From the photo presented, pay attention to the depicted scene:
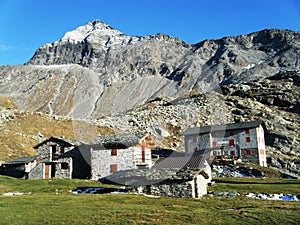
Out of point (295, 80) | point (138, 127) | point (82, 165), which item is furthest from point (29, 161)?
point (295, 80)

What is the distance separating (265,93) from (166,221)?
416ft

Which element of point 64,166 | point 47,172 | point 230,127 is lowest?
point 47,172

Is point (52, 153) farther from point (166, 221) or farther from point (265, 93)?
point (265, 93)

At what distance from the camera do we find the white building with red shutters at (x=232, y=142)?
75250mm

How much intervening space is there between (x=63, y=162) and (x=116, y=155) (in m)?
→ 10.2

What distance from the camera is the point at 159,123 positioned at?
103 meters

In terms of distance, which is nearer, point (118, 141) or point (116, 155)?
point (116, 155)

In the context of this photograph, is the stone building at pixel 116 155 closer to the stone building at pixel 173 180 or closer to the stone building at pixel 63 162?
the stone building at pixel 63 162

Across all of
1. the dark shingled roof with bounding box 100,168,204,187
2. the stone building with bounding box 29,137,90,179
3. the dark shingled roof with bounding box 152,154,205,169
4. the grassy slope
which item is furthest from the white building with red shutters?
the dark shingled roof with bounding box 100,168,204,187

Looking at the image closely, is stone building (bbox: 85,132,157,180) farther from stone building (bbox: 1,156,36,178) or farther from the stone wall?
stone building (bbox: 1,156,36,178)

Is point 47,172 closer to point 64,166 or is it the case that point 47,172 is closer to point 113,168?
point 64,166

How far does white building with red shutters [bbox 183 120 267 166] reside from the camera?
75250 millimetres

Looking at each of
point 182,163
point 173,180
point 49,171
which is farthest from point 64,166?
point 173,180

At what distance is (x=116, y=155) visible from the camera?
149 feet
